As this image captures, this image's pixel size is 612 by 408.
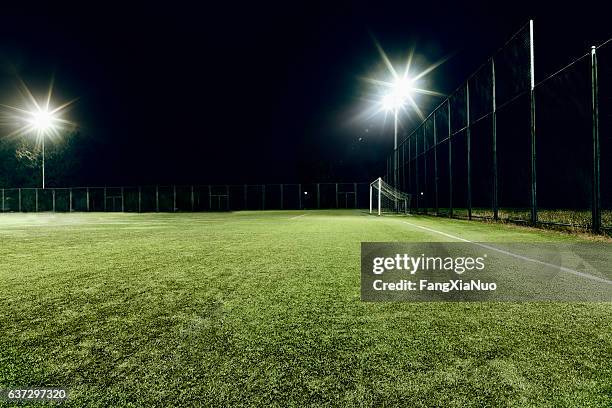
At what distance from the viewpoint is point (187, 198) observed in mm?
37406

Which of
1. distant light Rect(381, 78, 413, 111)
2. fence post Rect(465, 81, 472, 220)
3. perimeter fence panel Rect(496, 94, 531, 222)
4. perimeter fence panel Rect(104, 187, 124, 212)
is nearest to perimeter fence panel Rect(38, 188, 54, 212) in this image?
perimeter fence panel Rect(104, 187, 124, 212)

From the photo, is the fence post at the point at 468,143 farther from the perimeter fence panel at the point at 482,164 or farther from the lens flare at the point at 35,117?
the lens flare at the point at 35,117

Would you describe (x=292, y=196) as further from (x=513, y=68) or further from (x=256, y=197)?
(x=513, y=68)

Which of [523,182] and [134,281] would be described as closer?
[134,281]

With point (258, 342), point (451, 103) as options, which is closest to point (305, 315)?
point (258, 342)

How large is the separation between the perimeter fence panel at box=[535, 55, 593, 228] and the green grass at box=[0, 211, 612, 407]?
31.0ft

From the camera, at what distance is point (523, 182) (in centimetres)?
1267

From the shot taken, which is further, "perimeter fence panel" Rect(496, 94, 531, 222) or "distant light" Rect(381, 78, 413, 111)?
"distant light" Rect(381, 78, 413, 111)

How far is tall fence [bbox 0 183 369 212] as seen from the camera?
37.4 metres

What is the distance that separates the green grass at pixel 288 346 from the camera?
1651 millimetres

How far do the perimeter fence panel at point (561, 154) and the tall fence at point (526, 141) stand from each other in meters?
0.03

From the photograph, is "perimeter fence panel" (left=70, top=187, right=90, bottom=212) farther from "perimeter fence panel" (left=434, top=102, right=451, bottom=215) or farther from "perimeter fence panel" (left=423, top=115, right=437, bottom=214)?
"perimeter fence panel" (left=434, top=102, right=451, bottom=215)

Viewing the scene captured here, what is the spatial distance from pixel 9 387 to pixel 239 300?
1619mm

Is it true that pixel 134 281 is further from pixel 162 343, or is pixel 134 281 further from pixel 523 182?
pixel 523 182
